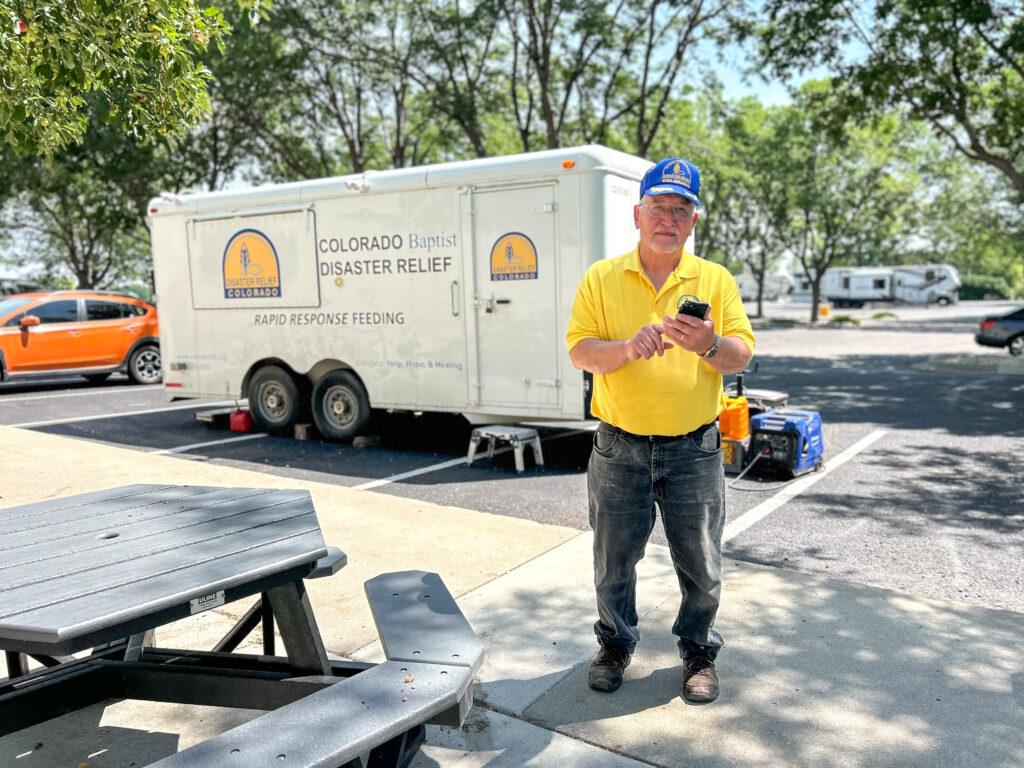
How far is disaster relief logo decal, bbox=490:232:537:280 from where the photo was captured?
24.3 ft

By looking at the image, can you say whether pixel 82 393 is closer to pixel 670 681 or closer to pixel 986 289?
pixel 670 681

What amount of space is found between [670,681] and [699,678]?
172mm

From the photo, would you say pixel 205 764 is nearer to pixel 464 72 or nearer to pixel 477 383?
pixel 477 383

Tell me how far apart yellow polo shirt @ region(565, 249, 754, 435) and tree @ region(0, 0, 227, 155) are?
11.8 ft

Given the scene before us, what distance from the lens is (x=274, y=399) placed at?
9.36 m

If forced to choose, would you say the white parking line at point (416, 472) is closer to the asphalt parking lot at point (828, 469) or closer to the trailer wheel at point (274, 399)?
the asphalt parking lot at point (828, 469)

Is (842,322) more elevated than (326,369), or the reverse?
(326,369)

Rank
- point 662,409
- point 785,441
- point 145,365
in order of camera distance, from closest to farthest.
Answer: point 662,409, point 785,441, point 145,365

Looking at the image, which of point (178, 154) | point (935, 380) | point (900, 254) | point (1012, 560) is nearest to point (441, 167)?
point (1012, 560)

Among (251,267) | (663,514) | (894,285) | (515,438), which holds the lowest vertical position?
(515,438)

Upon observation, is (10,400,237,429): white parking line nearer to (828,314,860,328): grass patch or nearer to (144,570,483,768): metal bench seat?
(144,570,483,768): metal bench seat

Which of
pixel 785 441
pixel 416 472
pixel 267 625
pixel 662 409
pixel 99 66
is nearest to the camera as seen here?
pixel 662 409

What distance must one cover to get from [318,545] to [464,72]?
19036 mm

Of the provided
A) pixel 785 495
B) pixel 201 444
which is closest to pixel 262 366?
pixel 201 444
